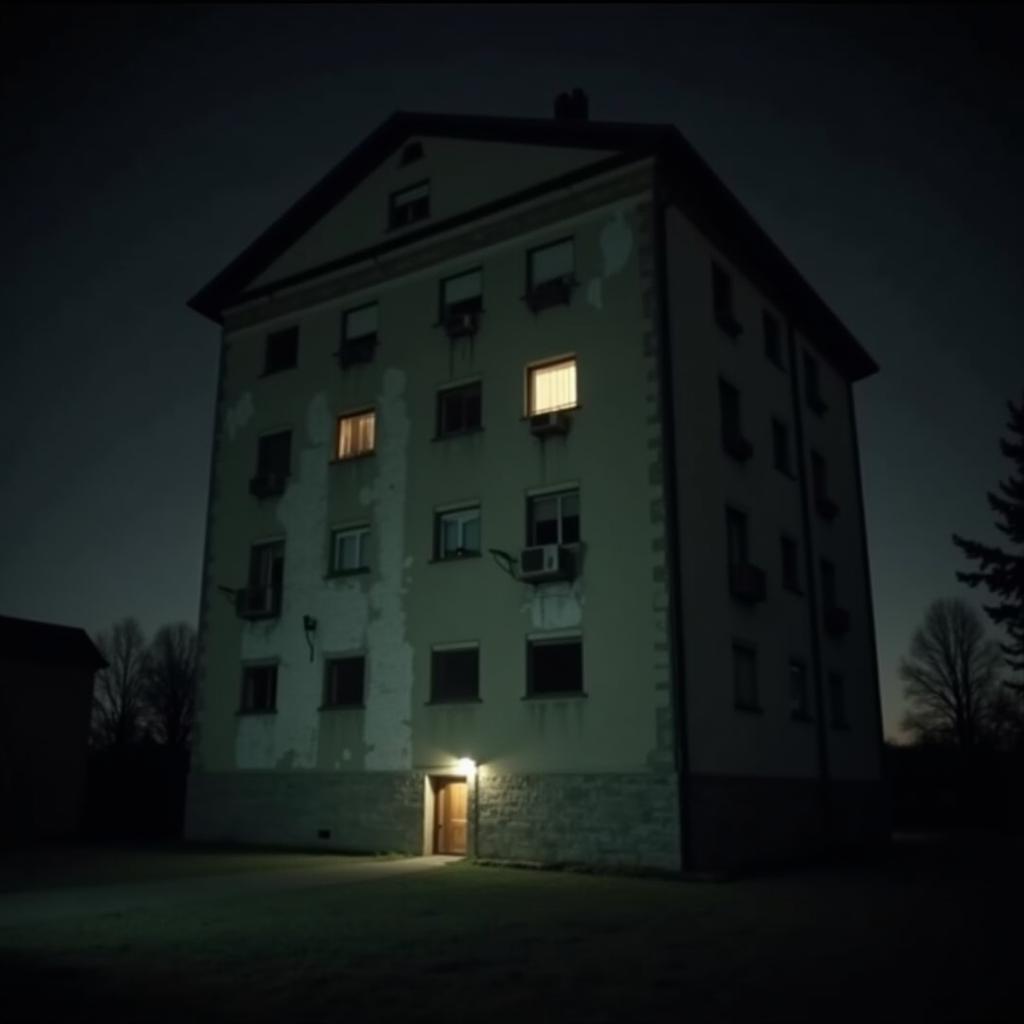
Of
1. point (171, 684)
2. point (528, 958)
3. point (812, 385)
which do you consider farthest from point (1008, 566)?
point (171, 684)

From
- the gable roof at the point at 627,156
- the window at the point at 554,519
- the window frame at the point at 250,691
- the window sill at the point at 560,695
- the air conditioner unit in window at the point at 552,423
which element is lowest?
the window sill at the point at 560,695

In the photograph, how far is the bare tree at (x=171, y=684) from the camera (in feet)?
257

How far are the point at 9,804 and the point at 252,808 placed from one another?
11.4 m

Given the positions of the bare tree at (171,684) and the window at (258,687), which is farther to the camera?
the bare tree at (171,684)

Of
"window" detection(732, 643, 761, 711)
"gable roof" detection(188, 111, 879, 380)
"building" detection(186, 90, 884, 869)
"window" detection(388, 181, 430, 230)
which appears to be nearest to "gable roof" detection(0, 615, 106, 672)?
"building" detection(186, 90, 884, 869)

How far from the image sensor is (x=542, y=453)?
22172 mm

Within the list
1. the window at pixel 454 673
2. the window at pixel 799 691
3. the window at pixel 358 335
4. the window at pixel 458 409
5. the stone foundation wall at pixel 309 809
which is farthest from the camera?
the window at pixel 358 335

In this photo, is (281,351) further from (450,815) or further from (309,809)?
(450,815)

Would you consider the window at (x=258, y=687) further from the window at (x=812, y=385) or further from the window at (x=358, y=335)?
the window at (x=812, y=385)

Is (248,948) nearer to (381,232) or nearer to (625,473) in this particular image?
(625,473)

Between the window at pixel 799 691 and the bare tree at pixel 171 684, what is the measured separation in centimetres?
5987

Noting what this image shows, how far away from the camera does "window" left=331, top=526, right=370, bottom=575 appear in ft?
81.0

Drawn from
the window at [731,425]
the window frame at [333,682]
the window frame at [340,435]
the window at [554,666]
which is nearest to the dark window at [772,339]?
the window at [731,425]

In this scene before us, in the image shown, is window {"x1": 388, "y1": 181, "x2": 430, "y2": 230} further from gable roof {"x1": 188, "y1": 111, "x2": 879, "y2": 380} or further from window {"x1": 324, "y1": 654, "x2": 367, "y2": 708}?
window {"x1": 324, "y1": 654, "x2": 367, "y2": 708}
